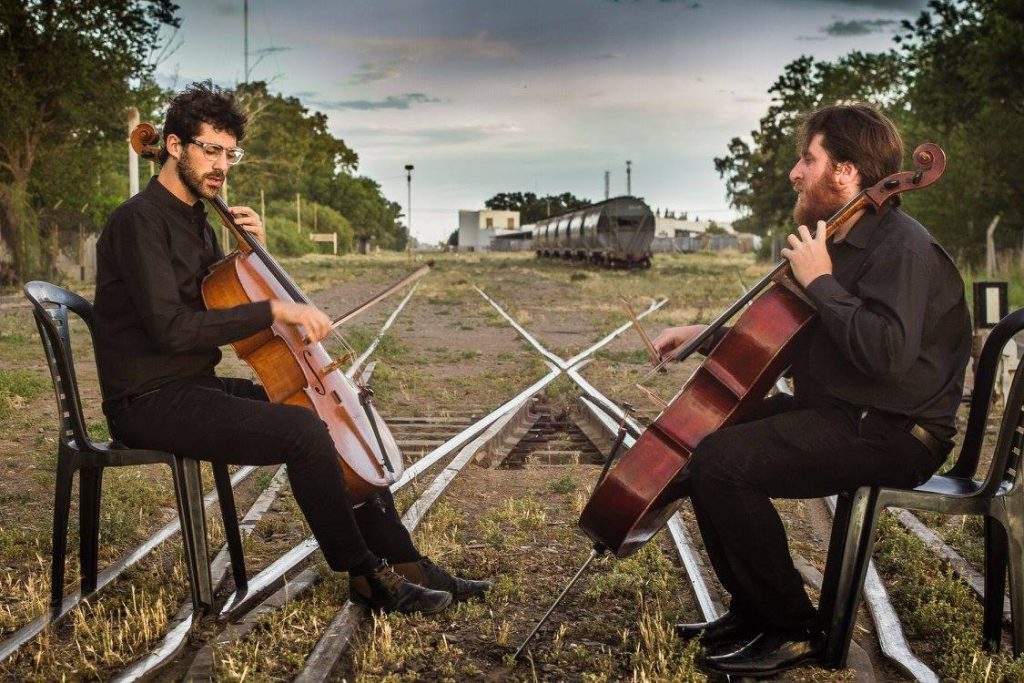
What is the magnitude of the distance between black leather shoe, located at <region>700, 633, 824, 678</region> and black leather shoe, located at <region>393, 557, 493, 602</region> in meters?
1.09

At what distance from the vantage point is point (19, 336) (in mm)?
14344

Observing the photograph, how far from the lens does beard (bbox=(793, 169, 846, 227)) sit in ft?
12.0

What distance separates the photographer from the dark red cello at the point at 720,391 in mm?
3502

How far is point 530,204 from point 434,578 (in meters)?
130

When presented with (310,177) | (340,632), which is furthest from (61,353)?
(310,177)

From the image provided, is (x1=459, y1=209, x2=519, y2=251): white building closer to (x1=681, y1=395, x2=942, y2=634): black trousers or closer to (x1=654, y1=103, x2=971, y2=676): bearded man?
(x1=654, y1=103, x2=971, y2=676): bearded man

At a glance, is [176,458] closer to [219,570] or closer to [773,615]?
[219,570]

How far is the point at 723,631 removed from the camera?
150 inches

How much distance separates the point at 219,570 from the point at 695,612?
6.76 ft

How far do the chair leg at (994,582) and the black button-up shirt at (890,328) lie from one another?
45 cm

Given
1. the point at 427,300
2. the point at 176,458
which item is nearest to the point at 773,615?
the point at 176,458

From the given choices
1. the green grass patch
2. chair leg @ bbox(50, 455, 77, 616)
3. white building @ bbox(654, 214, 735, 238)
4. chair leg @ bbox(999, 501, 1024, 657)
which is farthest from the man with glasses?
white building @ bbox(654, 214, 735, 238)

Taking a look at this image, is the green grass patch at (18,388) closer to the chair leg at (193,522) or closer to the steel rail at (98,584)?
the steel rail at (98,584)

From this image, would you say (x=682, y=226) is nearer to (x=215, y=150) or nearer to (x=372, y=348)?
(x=372, y=348)
